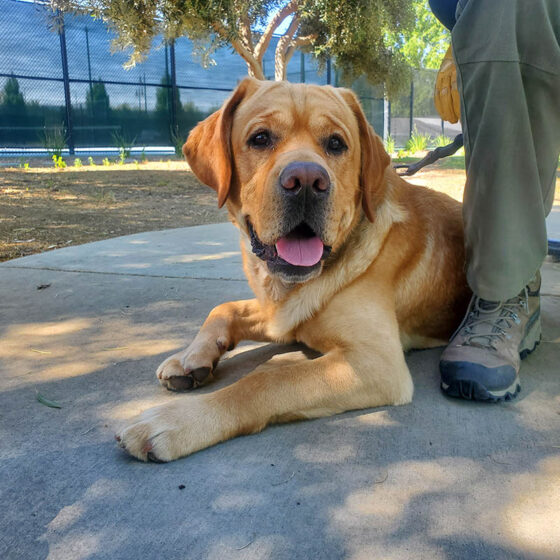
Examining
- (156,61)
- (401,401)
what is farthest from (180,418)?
(156,61)

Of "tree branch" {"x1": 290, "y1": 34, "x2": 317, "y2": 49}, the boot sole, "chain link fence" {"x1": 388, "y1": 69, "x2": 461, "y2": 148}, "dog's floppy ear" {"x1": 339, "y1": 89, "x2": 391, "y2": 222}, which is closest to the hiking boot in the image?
the boot sole

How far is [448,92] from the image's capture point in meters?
3.12

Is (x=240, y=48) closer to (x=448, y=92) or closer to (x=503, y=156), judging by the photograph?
(x=448, y=92)

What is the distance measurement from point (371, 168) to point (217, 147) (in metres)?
0.70

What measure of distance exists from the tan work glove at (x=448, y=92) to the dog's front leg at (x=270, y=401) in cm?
152

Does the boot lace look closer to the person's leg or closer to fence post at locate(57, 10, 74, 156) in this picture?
the person's leg

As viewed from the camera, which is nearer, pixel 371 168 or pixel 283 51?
pixel 371 168

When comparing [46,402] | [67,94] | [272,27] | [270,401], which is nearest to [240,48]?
[272,27]

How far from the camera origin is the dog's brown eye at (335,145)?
253 cm

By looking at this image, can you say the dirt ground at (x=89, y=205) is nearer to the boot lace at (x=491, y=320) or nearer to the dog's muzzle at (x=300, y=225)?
the dog's muzzle at (x=300, y=225)

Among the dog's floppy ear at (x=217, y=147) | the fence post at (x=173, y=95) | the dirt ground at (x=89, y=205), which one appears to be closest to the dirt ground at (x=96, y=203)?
the dirt ground at (x=89, y=205)

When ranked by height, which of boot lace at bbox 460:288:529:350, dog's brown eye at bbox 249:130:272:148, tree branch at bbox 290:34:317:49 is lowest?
boot lace at bbox 460:288:529:350

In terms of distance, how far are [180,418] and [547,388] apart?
146cm

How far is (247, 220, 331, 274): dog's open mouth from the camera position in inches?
92.2
